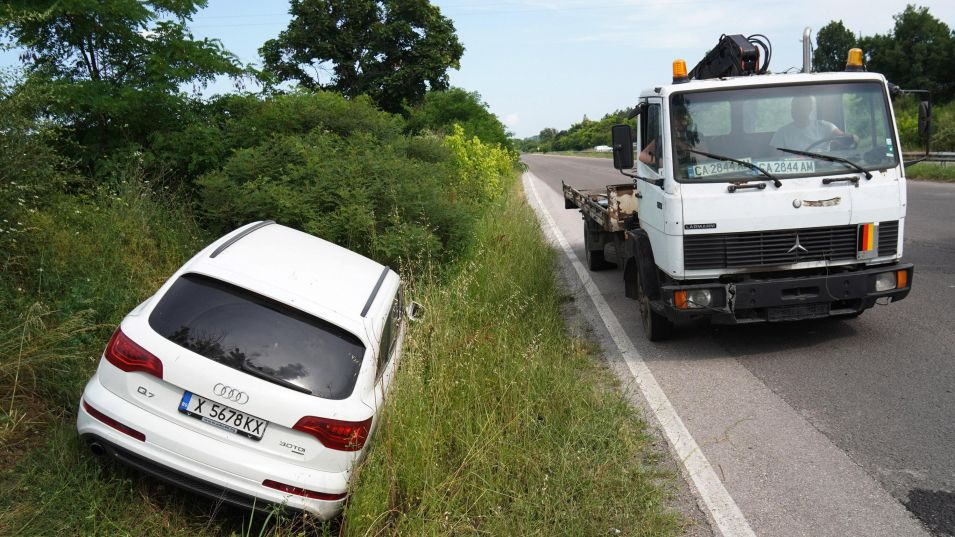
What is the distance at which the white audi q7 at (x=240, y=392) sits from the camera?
3879 millimetres

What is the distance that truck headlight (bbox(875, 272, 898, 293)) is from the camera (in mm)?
6586

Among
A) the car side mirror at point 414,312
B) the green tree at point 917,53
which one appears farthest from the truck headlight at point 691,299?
the green tree at point 917,53

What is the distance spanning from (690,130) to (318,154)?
4784 millimetres

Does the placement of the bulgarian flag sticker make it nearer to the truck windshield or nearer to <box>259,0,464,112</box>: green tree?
the truck windshield

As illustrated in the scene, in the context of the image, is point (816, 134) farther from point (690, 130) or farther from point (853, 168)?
point (690, 130)

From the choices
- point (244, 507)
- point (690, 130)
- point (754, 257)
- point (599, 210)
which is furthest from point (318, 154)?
point (244, 507)

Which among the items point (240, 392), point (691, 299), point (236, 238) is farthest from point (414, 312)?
point (240, 392)

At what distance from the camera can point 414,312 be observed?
6.35 metres

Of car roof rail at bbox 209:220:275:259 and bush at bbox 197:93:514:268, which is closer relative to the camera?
car roof rail at bbox 209:220:275:259

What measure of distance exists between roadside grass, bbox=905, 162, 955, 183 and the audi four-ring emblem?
2382 cm

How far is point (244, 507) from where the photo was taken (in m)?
3.84

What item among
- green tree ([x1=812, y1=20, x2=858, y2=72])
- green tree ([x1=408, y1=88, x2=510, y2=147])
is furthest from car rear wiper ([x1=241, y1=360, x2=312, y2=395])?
green tree ([x1=812, y1=20, x2=858, y2=72])

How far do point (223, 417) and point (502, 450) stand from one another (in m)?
1.62

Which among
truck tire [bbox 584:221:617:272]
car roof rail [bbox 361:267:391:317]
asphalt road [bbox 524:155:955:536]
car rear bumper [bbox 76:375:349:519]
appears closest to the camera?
car rear bumper [bbox 76:375:349:519]
